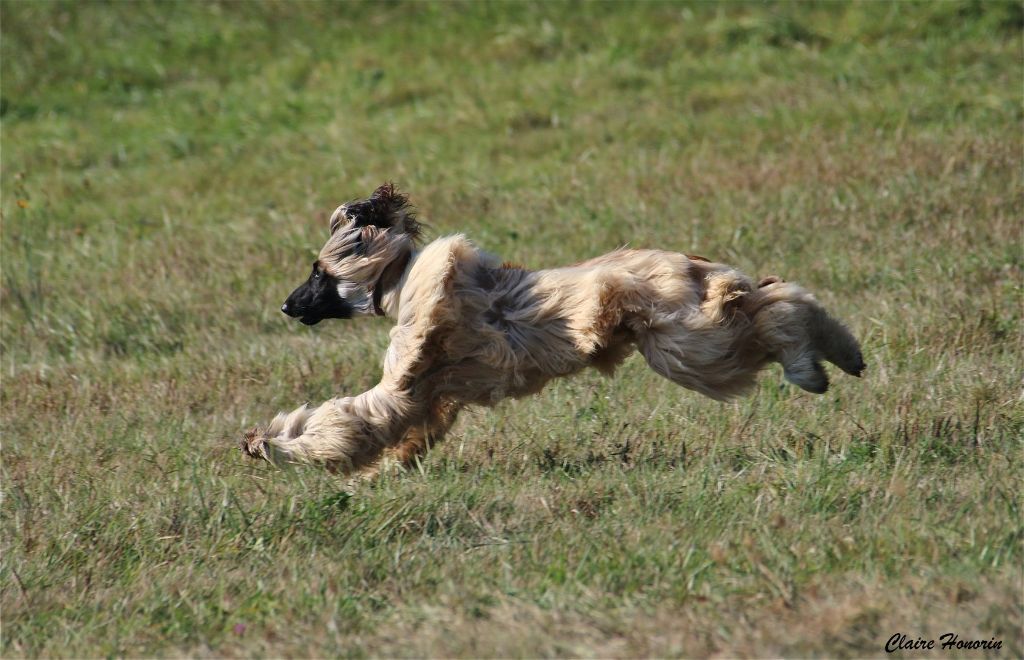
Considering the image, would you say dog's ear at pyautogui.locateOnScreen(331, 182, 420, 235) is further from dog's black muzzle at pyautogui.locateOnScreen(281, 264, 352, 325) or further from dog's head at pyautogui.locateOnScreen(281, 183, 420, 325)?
dog's black muzzle at pyautogui.locateOnScreen(281, 264, 352, 325)

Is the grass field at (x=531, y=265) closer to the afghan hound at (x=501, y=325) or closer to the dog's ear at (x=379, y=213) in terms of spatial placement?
the afghan hound at (x=501, y=325)

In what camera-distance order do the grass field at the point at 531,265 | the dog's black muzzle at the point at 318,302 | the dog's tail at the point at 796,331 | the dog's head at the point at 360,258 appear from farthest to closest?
the dog's black muzzle at the point at 318,302 < the dog's head at the point at 360,258 < the dog's tail at the point at 796,331 < the grass field at the point at 531,265

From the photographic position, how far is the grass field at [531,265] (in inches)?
189

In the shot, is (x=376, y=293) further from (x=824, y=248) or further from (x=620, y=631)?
(x=824, y=248)

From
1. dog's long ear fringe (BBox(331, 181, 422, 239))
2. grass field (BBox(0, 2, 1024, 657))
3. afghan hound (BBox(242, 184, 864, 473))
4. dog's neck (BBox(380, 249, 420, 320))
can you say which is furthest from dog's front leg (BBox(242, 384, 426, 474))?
dog's long ear fringe (BBox(331, 181, 422, 239))

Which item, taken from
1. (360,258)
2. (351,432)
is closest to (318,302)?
(360,258)

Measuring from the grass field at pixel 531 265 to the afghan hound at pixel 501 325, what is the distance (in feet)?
1.02

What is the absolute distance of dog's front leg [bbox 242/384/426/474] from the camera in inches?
235

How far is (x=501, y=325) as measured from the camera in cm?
586

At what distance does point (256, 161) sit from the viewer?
12.4m

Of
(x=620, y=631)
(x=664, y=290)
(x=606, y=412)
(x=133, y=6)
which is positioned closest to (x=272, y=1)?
(x=133, y=6)

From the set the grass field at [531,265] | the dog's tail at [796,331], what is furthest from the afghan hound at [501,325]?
the grass field at [531,265]

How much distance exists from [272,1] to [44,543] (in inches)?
459

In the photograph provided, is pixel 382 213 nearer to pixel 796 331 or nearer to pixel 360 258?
pixel 360 258
